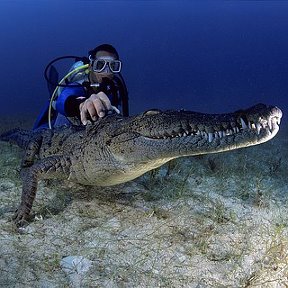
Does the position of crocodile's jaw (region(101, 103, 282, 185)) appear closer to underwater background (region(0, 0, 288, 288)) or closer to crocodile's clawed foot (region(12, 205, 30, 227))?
underwater background (region(0, 0, 288, 288))

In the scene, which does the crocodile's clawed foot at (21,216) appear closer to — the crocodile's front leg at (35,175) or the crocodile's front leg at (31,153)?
the crocodile's front leg at (35,175)

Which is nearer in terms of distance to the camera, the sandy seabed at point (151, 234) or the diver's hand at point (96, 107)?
the sandy seabed at point (151, 234)

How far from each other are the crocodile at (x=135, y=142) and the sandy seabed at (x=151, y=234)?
0.29 m

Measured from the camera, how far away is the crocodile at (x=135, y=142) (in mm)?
2666

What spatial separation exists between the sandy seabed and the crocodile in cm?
29

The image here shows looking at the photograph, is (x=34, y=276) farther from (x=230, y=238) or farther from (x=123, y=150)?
(x=230, y=238)

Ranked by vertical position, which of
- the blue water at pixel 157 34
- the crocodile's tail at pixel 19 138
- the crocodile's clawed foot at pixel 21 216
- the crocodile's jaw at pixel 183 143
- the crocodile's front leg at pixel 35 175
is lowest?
the crocodile's clawed foot at pixel 21 216

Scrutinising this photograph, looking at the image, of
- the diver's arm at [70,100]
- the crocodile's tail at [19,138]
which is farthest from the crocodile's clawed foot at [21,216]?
the crocodile's tail at [19,138]

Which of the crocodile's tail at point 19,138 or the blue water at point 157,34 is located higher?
the blue water at point 157,34

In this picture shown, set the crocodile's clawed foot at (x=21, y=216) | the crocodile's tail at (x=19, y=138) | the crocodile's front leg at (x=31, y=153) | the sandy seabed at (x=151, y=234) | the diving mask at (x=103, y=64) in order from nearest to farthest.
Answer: the sandy seabed at (x=151, y=234), the crocodile's clawed foot at (x=21, y=216), the crocodile's front leg at (x=31, y=153), the diving mask at (x=103, y=64), the crocodile's tail at (x=19, y=138)

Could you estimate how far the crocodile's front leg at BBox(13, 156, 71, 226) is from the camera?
3.32 m

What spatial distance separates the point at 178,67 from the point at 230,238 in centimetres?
8900

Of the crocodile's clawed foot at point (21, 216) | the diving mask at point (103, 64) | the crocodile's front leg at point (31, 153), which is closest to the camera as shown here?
the crocodile's clawed foot at point (21, 216)

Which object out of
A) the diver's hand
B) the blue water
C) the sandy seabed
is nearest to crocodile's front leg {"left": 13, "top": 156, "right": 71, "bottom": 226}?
the sandy seabed
